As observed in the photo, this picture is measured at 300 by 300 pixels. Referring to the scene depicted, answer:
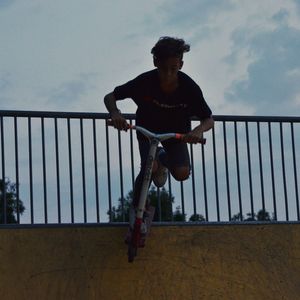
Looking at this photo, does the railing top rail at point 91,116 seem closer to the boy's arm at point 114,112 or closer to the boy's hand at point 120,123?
the boy's arm at point 114,112

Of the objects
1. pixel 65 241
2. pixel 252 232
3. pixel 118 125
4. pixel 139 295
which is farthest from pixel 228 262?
pixel 118 125

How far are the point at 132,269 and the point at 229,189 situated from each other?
166 cm

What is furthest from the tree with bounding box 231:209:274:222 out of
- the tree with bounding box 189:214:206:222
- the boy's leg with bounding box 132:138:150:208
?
the boy's leg with bounding box 132:138:150:208

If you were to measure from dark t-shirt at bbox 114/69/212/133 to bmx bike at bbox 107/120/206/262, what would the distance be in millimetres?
303

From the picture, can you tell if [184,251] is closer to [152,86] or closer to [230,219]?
[230,219]

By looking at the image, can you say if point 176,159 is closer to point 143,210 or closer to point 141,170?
point 141,170

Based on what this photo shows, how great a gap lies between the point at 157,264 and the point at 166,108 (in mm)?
1564

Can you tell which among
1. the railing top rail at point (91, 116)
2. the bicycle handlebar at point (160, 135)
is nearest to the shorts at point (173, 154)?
the bicycle handlebar at point (160, 135)

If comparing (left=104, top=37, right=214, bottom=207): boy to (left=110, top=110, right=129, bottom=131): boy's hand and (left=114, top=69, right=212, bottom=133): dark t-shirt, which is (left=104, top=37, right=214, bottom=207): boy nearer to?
(left=114, top=69, right=212, bottom=133): dark t-shirt

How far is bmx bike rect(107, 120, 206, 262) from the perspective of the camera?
24.9 feet

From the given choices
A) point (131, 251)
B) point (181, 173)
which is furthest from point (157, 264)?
point (181, 173)

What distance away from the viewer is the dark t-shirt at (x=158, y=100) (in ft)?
26.3

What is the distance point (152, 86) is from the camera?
8.02m

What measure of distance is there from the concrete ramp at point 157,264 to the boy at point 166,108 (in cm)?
89
